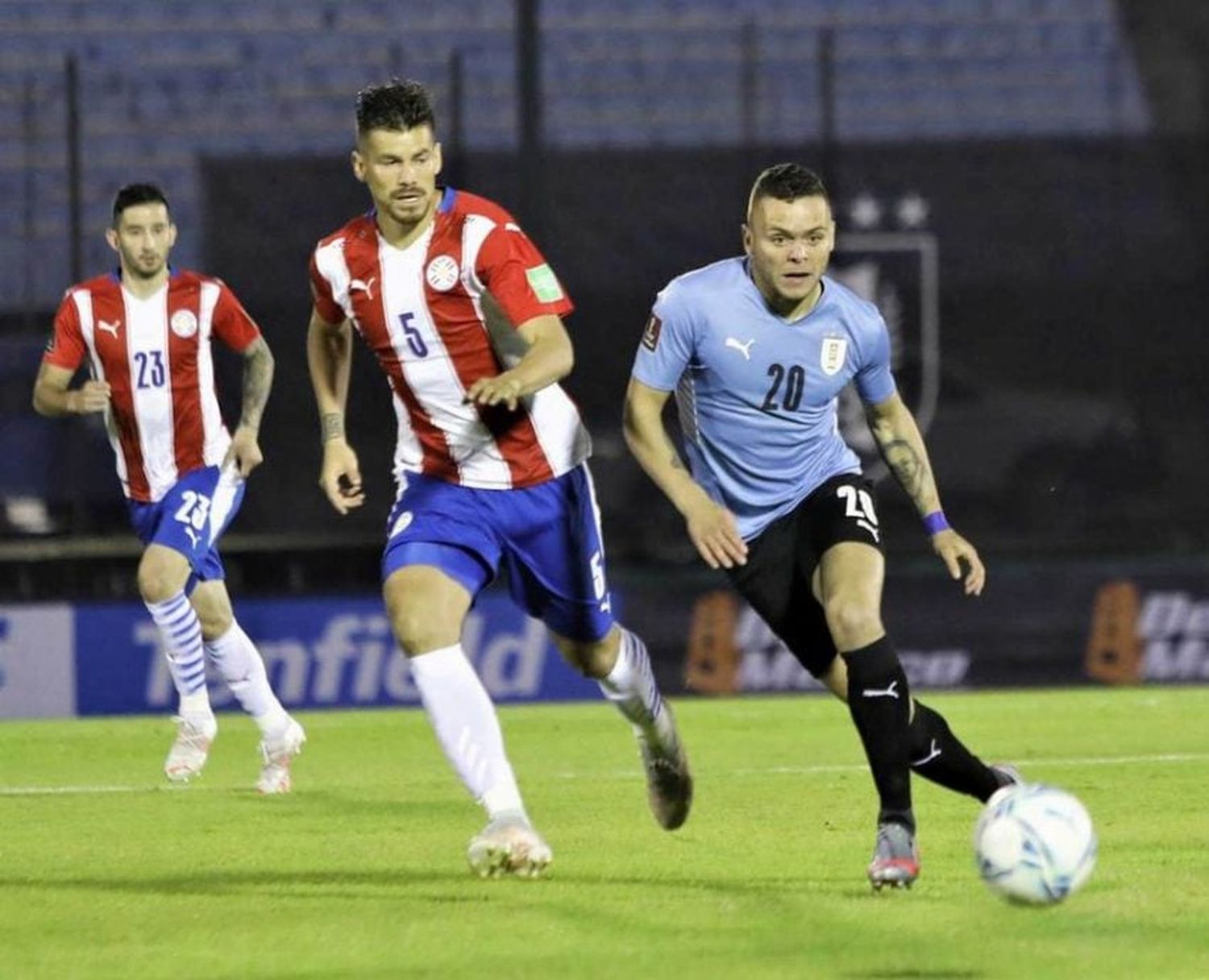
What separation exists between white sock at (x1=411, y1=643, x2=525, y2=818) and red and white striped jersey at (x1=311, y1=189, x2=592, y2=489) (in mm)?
552

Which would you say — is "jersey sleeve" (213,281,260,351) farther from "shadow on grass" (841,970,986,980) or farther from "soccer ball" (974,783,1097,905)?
"shadow on grass" (841,970,986,980)

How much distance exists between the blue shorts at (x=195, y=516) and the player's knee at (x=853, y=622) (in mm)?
3848

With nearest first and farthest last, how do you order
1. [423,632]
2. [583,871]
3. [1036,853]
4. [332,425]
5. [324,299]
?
[1036,853] < [423,632] < [583,871] < [324,299] < [332,425]

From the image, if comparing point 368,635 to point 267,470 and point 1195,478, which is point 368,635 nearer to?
point 267,470

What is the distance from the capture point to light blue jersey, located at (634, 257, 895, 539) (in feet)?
22.0

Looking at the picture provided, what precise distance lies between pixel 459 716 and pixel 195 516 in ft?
11.8

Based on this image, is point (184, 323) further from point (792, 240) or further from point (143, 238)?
point (792, 240)

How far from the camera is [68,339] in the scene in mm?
10031

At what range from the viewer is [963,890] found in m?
6.35

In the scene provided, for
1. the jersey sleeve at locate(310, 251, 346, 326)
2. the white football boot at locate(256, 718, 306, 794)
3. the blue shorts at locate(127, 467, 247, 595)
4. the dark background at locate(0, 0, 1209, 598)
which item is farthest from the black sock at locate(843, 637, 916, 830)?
the dark background at locate(0, 0, 1209, 598)

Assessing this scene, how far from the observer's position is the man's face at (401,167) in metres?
6.62

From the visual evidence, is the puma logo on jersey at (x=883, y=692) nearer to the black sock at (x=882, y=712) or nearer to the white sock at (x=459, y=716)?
the black sock at (x=882, y=712)

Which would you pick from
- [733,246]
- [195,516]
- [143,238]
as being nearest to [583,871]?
[195,516]

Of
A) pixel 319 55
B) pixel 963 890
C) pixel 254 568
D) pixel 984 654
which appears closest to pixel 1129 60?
pixel 984 654
